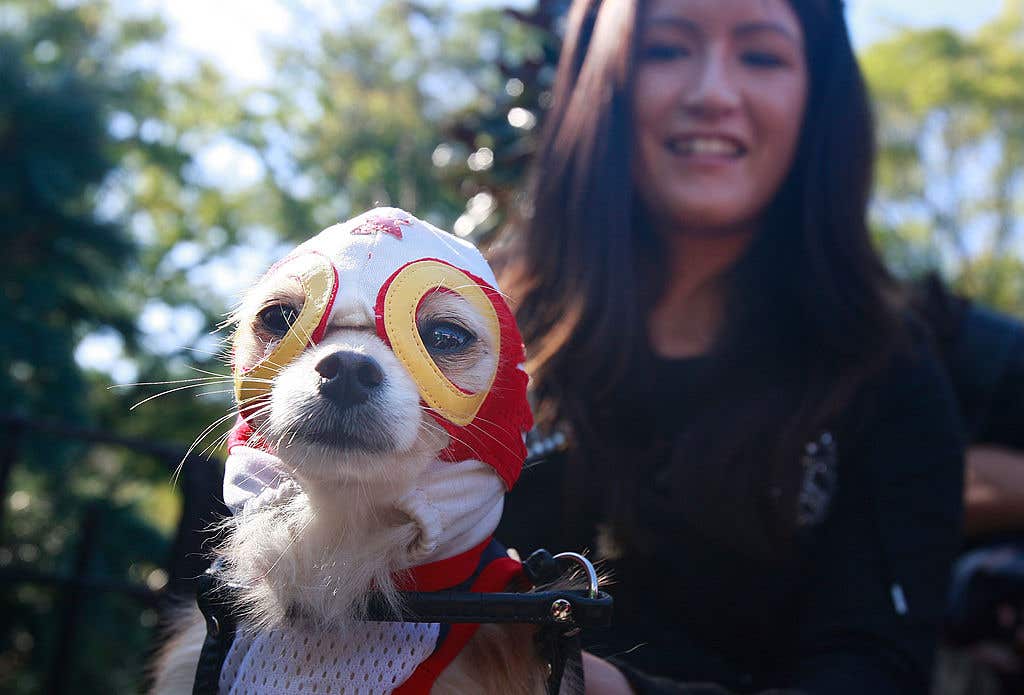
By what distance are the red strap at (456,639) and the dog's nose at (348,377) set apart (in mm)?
333

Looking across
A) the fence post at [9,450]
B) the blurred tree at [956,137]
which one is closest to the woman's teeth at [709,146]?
the fence post at [9,450]

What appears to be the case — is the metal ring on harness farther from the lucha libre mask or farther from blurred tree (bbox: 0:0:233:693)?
blurred tree (bbox: 0:0:233:693)

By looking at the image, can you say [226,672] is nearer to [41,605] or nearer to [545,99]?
[545,99]

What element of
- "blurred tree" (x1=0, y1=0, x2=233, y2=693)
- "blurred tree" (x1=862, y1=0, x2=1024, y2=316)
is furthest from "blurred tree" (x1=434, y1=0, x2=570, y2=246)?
"blurred tree" (x1=862, y1=0, x2=1024, y2=316)

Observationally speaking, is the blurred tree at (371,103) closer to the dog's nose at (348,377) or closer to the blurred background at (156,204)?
the blurred background at (156,204)

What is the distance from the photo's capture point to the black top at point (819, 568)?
1.80 meters

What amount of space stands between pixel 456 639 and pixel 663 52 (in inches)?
60.4

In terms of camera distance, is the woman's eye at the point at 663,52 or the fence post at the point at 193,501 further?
the fence post at the point at 193,501

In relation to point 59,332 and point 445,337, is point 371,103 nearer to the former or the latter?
point 59,332

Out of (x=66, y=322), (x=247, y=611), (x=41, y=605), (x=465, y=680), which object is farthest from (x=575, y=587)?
(x=66, y=322)

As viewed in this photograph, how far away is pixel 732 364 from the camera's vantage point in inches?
84.0

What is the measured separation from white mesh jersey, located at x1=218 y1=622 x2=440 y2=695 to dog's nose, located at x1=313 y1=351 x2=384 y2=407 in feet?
1.10

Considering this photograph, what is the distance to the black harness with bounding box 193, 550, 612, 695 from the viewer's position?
119cm

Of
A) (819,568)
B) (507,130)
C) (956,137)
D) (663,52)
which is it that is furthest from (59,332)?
(956,137)
